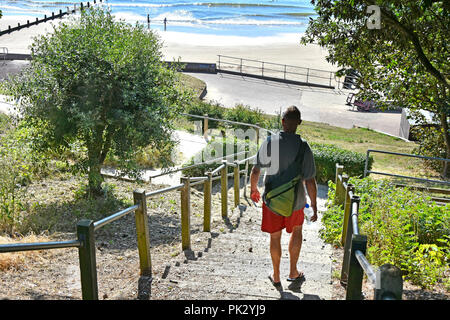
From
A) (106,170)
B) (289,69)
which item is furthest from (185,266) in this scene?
Result: (289,69)

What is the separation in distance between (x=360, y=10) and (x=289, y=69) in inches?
1240

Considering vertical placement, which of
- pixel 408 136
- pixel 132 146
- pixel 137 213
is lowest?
pixel 408 136

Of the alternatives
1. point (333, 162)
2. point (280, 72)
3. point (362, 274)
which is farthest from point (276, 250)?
point (280, 72)

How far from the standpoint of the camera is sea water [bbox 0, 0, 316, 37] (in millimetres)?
63844

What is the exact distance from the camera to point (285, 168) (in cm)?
438

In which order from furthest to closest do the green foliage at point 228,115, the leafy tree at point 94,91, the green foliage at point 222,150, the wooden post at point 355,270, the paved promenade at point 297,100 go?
1. the paved promenade at point 297,100
2. the green foliage at point 228,115
3. the green foliage at point 222,150
4. the leafy tree at point 94,91
5. the wooden post at point 355,270

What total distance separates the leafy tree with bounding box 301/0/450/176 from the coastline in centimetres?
2661

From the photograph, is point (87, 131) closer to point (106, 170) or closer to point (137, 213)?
point (106, 170)

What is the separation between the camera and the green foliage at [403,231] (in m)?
4.47

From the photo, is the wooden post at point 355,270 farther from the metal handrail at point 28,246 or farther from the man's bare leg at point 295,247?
the metal handrail at point 28,246

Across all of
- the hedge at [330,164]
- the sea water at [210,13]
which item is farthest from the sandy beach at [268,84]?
the sea water at [210,13]

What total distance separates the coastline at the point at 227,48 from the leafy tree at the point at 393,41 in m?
26.6

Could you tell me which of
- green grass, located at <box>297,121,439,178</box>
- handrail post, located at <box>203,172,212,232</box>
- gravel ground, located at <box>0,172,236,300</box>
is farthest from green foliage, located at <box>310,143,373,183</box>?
handrail post, located at <box>203,172,212,232</box>
